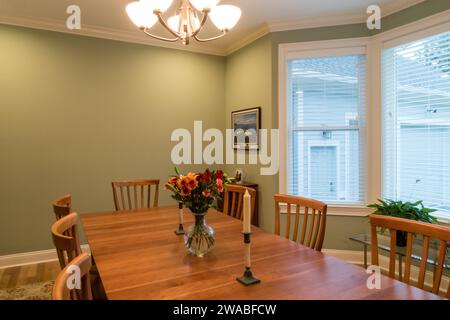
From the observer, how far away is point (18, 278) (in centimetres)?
295

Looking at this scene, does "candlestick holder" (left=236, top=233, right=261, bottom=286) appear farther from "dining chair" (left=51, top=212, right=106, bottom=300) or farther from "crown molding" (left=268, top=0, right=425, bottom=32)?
"crown molding" (left=268, top=0, right=425, bottom=32)

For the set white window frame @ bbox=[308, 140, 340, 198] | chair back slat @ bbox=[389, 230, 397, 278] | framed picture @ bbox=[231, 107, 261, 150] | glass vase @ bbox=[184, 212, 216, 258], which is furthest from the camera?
framed picture @ bbox=[231, 107, 261, 150]

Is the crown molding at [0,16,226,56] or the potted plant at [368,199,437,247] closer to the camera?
the potted plant at [368,199,437,247]

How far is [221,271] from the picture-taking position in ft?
4.29

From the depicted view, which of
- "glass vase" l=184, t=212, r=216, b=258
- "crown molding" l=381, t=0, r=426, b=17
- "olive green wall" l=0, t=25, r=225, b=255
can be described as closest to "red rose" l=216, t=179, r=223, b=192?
"glass vase" l=184, t=212, r=216, b=258

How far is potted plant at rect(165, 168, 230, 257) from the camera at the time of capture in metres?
1.49

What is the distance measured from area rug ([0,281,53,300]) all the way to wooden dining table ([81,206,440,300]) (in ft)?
3.88

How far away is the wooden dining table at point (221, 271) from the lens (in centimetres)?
112

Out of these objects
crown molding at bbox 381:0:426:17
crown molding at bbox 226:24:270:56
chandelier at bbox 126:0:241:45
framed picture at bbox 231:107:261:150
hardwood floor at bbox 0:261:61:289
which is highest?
crown molding at bbox 226:24:270:56

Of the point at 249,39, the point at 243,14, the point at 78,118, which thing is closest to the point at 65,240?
the point at 78,118

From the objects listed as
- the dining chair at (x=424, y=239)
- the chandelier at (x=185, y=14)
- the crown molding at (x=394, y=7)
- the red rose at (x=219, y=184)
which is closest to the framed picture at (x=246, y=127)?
the crown molding at (x=394, y=7)

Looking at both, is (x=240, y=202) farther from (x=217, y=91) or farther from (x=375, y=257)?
(x=217, y=91)

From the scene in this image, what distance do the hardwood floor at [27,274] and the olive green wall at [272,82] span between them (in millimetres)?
2309
